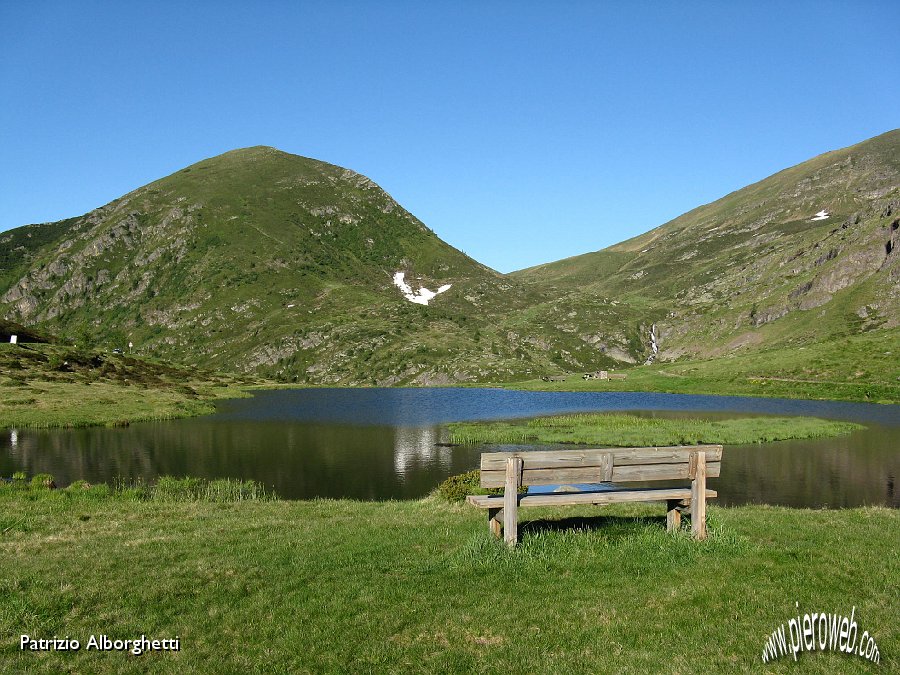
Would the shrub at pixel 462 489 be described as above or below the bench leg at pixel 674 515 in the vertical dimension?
below

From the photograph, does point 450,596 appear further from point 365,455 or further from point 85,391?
point 85,391

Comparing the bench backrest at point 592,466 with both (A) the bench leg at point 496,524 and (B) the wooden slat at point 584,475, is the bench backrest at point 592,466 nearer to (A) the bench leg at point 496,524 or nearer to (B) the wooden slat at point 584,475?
(B) the wooden slat at point 584,475

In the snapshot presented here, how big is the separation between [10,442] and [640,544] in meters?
56.0

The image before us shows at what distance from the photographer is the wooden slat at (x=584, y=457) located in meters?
14.1

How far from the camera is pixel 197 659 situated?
932cm

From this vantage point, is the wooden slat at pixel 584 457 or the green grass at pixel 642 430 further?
the green grass at pixel 642 430

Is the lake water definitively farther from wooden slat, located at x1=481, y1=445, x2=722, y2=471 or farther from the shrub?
wooden slat, located at x1=481, y1=445, x2=722, y2=471

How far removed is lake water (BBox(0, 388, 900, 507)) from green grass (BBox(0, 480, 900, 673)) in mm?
19047

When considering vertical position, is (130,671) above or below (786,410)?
above

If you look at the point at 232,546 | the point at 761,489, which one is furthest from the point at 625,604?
the point at 761,489

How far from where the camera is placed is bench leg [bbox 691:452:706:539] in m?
14.6

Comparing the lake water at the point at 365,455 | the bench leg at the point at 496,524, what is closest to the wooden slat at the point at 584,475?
the bench leg at the point at 496,524

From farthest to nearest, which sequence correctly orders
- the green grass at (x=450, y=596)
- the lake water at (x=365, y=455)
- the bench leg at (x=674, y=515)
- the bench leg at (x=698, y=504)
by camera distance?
the lake water at (x=365, y=455) → the bench leg at (x=674, y=515) → the bench leg at (x=698, y=504) → the green grass at (x=450, y=596)

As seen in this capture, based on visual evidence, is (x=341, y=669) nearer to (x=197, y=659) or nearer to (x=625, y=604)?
(x=197, y=659)
